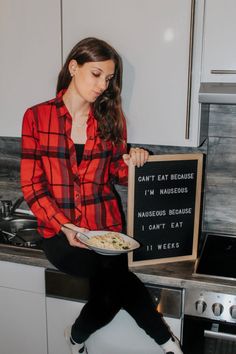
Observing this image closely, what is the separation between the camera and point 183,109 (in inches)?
64.7

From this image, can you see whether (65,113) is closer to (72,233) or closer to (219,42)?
(72,233)

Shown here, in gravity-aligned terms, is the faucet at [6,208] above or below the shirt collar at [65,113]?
below

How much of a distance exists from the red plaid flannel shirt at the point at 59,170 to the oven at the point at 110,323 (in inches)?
8.2

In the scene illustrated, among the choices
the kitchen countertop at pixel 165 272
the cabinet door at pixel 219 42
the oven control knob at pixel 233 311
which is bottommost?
the oven control knob at pixel 233 311

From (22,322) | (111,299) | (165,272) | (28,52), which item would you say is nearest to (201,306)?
(165,272)

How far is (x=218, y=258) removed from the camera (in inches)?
70.2

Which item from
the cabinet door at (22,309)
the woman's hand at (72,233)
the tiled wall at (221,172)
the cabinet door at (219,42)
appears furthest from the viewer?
the tiled wall at (221,172)

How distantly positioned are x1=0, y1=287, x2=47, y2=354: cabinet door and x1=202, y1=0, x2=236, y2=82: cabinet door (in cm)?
106

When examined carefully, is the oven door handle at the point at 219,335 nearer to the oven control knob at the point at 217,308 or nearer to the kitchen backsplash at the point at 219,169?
the oven control knob at the point at 217,308

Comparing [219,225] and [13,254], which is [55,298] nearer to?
[13,254]

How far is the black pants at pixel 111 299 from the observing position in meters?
1.58

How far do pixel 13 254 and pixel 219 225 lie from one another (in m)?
0.92

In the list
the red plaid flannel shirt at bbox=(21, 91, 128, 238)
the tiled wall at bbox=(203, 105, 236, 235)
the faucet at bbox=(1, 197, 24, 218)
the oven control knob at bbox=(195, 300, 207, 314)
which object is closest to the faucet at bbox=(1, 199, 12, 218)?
the faucet at bbox=(1, 197, 24, 218)

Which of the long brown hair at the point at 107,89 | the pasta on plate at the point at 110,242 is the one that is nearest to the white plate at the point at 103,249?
the pasta on plate at the point at 110,242
